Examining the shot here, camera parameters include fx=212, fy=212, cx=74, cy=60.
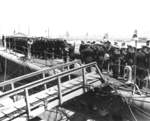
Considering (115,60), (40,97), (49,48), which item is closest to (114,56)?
(115,60)

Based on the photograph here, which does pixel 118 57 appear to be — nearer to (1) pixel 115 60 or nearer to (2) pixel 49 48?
(1) pixel 115 60

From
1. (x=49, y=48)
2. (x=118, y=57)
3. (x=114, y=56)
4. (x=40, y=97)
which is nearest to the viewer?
(x=40, y=97)

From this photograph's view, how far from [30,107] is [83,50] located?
5.62 metres

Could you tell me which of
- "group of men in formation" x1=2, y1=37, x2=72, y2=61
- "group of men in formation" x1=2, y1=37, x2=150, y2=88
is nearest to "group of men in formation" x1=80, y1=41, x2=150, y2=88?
"group of men in formation" x1=2, y1=37, x2=150, y2=88

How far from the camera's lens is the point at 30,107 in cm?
583

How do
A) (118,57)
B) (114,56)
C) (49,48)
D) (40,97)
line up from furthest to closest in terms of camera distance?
1. (49,48)
2. (114,56)
3. (118,57)
4. (40,97)

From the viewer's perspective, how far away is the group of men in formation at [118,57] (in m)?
8.91

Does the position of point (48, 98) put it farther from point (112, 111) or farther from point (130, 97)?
point (112, 111)

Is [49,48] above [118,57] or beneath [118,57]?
above

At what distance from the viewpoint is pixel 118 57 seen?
9.80 meters

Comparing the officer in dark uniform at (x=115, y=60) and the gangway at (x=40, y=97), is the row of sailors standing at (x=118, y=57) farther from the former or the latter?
the gangway at (x=40, y=97)

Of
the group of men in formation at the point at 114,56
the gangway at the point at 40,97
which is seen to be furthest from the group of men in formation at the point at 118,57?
the gangway at the point at 40,97

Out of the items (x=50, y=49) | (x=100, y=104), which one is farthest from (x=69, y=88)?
(x=50, y=49)

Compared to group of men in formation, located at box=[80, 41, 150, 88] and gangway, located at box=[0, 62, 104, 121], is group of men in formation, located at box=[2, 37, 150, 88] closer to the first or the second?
group of men in formation, located at box=[80, 41, 150, 88]
